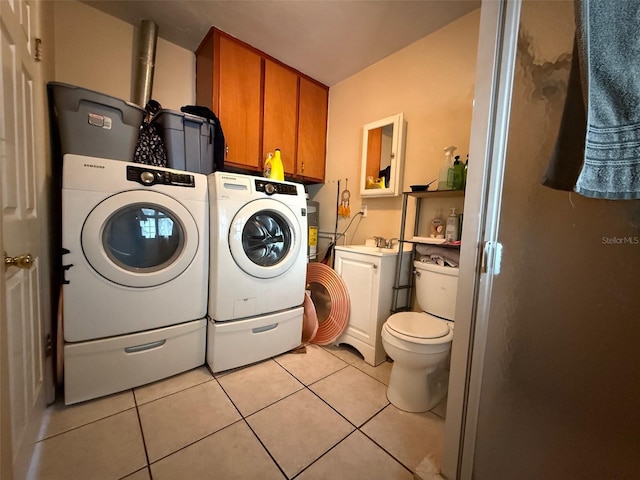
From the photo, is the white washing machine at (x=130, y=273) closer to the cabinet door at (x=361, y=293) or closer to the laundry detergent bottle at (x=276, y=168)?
the laundry detergent bottle at (x=276, y=168)

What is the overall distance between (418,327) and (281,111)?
2100 mm

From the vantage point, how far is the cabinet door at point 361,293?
1.59 metres

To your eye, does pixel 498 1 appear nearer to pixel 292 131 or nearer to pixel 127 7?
pixel 292 131

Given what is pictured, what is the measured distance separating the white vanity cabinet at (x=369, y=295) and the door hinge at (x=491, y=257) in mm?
844

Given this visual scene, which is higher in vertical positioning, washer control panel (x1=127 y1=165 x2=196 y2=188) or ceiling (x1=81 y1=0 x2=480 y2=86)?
ceiling (x1=81 y1=0 x2=480 y2=86)

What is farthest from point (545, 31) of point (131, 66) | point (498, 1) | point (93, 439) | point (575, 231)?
point (131, 66)

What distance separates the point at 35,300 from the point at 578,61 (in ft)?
6.04

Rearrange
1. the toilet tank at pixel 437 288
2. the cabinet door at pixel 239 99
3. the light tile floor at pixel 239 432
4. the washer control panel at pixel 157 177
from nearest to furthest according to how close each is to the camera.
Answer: the light tile floor at pixel 239 432 < the washer control panel at pixel 157 177 < the toilet tank at pixel 437 288 < the cabinet door at pixel 239 99

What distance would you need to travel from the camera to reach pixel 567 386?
24.7 inches

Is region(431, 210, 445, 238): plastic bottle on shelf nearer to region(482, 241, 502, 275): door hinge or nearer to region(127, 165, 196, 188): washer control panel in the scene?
region(482, 241, 502, 275): door hinge

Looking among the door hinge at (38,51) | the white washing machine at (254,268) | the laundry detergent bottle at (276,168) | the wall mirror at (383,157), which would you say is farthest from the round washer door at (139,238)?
the wall mirror at (383,157)

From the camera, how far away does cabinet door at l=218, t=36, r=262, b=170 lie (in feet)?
6.04

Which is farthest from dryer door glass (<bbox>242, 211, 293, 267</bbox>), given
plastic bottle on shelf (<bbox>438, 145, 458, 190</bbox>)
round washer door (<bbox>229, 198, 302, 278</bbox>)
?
plastic bottle on shelf (<bbox>438, 145, 458, 190</bbox>)

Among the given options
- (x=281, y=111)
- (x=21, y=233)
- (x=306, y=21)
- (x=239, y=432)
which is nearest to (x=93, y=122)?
(x=21, y=233)
